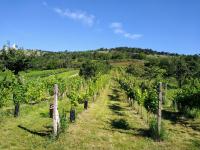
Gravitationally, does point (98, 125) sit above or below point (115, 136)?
above

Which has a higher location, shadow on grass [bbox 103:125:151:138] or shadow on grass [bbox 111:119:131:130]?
shadow on grass [bbox 111:119:131:130]

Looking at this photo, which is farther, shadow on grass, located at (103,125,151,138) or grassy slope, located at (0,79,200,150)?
shadow on grass, located at (103,125,151,138)

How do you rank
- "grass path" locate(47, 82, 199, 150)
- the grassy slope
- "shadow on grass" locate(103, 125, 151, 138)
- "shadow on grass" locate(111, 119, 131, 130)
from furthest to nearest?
"shadow on grass" locate(111, 119, 131, 130) < "shadow on grass" locate(103, 125, 151, 138) < "grass path" locate(47, 82, 199, 150) < the grassy slope

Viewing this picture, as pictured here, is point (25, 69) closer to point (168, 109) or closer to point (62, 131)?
point (168, 109)

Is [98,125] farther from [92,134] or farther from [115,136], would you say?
[115,136]

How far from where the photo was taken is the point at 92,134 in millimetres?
17859

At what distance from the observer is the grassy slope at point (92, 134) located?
1551cm

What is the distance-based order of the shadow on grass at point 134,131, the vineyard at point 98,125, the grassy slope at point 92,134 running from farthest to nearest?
the shadow on grass at point 134,131 → the vineyard at point 98,125 → the grassy slope at point 92,134

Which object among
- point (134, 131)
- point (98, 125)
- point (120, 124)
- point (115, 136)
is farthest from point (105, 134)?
point (120, 124)

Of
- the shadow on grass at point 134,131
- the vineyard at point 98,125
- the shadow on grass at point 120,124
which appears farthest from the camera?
the shadow on grass at point 120,124

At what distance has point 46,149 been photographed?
47.2 feet

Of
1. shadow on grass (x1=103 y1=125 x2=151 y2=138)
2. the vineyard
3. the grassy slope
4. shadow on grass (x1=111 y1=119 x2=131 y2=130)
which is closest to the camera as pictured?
the grassy slope

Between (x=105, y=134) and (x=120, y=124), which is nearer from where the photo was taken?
(x=105, y=134)

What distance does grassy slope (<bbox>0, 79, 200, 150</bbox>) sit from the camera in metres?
15.5
